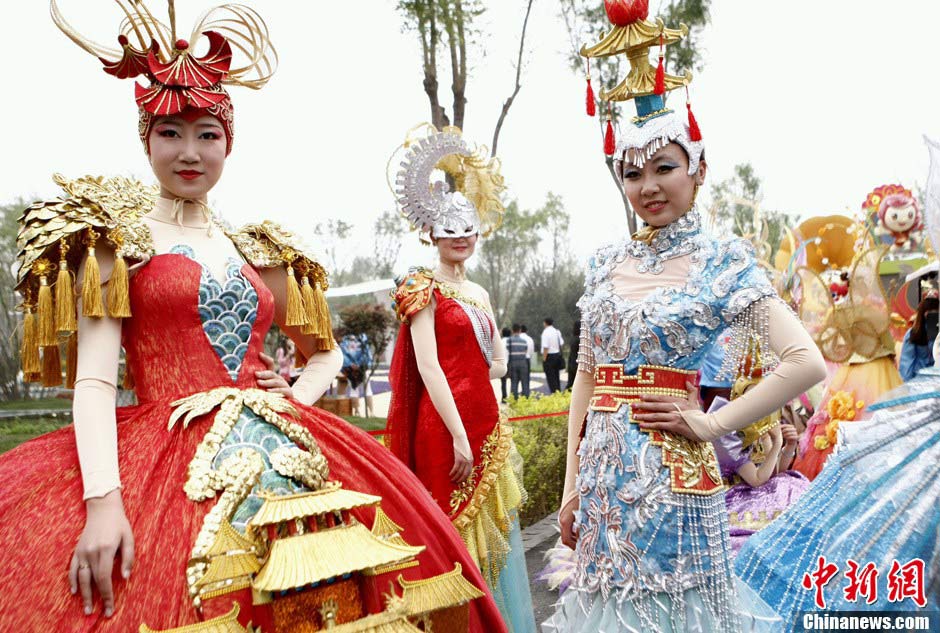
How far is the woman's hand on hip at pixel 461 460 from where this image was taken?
12.2ft

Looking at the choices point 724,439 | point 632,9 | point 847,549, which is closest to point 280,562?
point 632,9

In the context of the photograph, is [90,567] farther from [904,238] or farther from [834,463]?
[904,238]

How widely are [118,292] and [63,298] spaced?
123mm

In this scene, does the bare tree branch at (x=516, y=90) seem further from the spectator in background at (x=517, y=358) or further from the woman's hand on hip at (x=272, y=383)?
the woman's hand on hip at (x=272, y=383)

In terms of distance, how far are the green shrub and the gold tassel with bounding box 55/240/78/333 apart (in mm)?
4511

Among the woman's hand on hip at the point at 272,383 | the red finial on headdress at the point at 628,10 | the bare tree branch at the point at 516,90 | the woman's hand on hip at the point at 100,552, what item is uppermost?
the bare tree branch at the point at 516,90

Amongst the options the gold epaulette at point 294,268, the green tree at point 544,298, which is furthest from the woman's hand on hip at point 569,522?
the green tree at point 544,298

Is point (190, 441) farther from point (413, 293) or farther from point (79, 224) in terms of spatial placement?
point (413, 293)

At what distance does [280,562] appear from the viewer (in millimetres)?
1347

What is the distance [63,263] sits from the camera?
1842 millimetres

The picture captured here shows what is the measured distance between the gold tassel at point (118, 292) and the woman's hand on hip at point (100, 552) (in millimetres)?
473

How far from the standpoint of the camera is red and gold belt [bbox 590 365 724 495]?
221 cm

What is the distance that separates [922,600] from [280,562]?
2.47 meters

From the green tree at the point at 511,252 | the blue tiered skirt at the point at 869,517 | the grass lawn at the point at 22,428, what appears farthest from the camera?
the green tree at the point at 511,252
